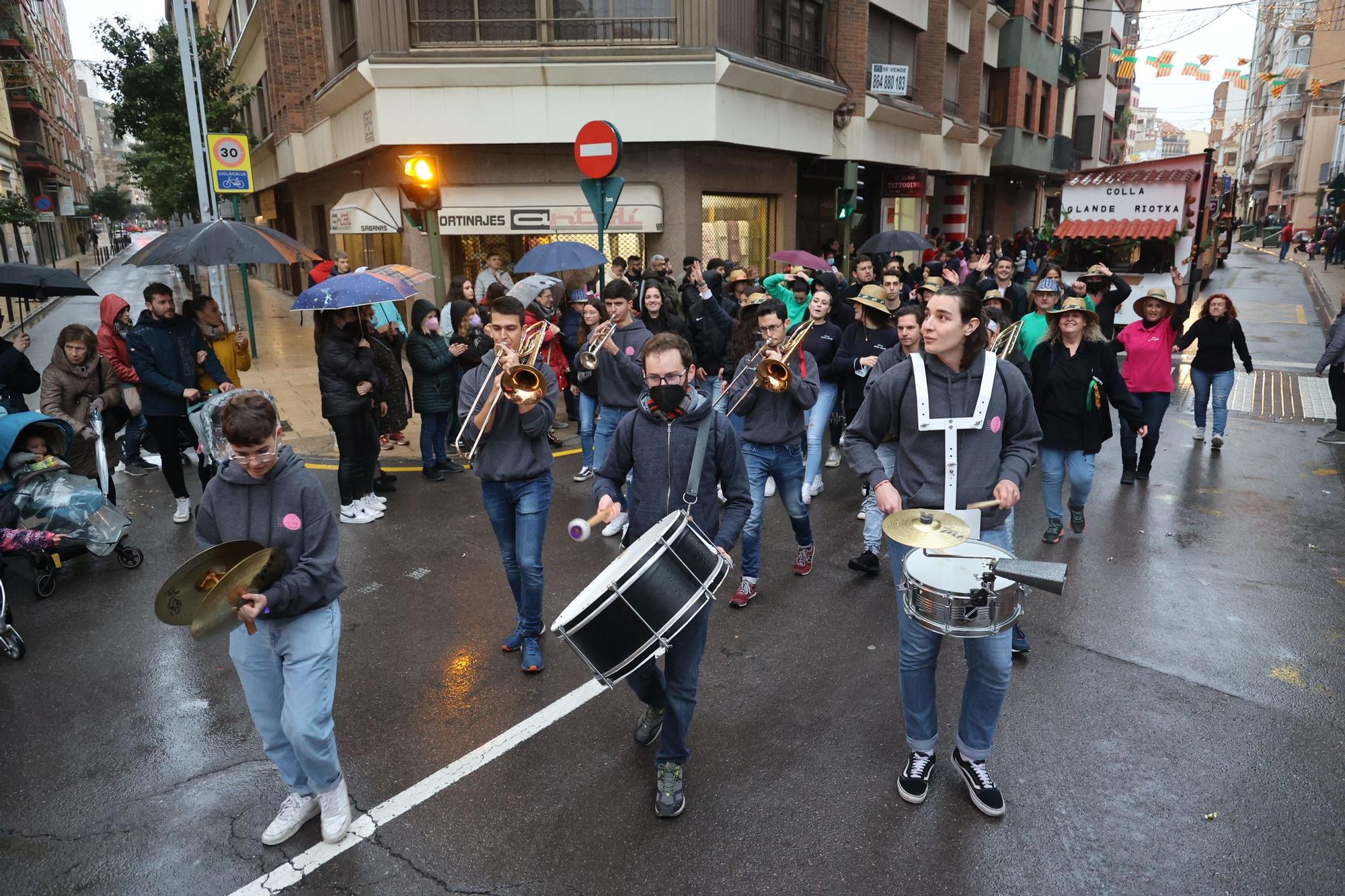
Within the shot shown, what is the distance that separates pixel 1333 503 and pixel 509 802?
26.1ft

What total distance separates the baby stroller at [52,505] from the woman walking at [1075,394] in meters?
7.09

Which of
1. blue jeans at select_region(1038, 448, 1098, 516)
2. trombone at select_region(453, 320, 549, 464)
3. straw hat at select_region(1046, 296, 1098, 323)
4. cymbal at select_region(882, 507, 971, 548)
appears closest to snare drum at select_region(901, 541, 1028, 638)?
cymbal at select_region(882, 507, 971, 548)

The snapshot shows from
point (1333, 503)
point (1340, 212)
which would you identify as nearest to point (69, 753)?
point (1333, 503)

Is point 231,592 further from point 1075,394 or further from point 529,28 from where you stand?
point 529,28

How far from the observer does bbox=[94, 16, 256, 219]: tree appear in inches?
831

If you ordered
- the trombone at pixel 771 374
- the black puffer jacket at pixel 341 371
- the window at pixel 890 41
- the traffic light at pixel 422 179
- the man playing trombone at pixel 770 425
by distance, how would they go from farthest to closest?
the window at pixel 890 41, the traffic light at pixel 422 179, the black puffer jacket at pixel 341 371, the man playing trombone at pixel 770 425, the trombone at pixel 771 374

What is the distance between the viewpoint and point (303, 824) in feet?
12.0

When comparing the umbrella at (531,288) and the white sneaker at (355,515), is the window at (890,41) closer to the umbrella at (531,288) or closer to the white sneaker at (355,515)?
the umbrella at (531,288)

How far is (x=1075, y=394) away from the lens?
658cm

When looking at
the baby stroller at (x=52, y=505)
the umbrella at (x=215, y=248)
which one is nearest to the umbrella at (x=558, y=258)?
the umbrella at (x=215, y=248)

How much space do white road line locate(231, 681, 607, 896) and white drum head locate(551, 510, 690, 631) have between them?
113 centimetres

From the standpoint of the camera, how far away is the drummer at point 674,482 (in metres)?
3.62

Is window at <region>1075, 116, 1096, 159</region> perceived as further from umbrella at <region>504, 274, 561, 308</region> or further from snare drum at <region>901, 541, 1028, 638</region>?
snare drum at <region>901, 541, 1028, 638</region>

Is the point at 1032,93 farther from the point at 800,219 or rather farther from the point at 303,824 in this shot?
the point at 303,824
